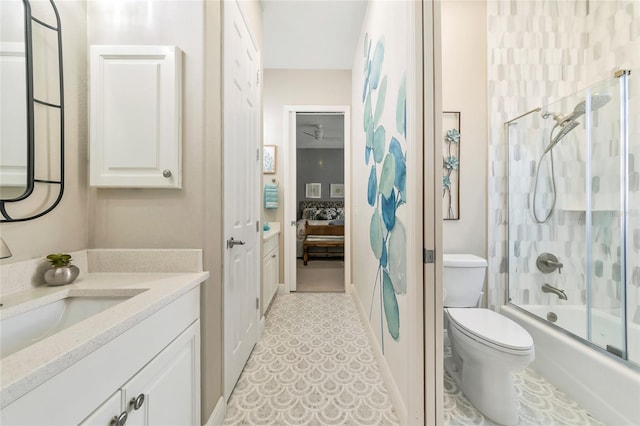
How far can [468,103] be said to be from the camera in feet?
6.49

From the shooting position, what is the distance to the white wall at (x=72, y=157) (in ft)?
3.13

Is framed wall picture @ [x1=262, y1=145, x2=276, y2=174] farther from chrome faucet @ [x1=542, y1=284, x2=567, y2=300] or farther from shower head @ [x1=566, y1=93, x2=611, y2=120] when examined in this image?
chrome faucet @ [x1=542, y1=284, x2=567, y2=300]

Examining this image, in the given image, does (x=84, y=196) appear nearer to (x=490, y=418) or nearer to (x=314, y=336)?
(x=314, y=336)

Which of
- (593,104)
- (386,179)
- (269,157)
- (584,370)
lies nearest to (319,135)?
(269,157)

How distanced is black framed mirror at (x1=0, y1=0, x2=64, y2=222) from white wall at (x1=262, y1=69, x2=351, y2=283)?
223cm

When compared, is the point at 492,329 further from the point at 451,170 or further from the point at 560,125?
the point at 560,125

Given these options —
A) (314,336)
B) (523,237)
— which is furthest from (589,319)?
(314,336)

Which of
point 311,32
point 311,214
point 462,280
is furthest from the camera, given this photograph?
point 311,214

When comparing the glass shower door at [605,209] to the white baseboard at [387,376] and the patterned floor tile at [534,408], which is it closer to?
the patterned floor tile at [534,408]

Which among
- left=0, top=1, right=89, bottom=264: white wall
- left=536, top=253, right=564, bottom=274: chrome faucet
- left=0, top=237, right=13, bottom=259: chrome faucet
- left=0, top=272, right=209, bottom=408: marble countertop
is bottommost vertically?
left=536, top=253, right=564, bottom=274: chrome faucet

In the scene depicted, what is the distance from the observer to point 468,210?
1.99 meters

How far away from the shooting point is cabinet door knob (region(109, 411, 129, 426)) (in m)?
0.63

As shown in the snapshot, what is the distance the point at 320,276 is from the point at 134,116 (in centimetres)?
327

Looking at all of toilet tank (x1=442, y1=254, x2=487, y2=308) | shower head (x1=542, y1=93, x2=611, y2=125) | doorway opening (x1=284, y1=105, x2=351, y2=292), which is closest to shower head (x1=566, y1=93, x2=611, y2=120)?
shower head (x1=542, y1=93, x2=611, y2=125)
